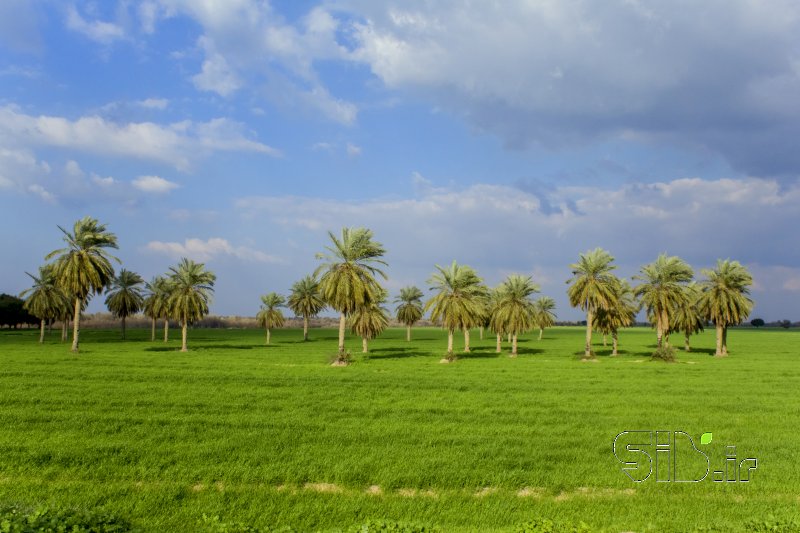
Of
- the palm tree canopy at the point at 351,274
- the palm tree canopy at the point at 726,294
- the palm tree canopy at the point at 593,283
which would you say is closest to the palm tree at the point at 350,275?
the palm tree canopy at the point at 351,274

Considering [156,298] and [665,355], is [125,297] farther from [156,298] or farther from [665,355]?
[665,355]

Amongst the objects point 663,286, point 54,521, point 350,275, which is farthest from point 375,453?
point 663,286

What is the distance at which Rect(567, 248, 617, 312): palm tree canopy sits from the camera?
5322 centimetres

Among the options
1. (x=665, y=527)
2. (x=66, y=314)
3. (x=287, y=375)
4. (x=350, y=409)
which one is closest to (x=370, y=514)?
(x=665, y=527)

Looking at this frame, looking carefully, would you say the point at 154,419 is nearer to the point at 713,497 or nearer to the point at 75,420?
the point at 75,420

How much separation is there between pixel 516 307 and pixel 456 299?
416 inches

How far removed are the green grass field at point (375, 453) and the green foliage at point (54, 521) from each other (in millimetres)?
1262

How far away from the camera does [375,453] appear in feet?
48.0

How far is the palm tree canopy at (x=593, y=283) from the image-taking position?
175 feet

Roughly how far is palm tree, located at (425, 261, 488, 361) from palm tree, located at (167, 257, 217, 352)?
92.2 ft

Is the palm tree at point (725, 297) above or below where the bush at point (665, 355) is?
above

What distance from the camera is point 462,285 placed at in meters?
50.0

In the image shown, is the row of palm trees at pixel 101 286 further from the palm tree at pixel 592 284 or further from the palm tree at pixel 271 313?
the palm tree at pixel 592 284

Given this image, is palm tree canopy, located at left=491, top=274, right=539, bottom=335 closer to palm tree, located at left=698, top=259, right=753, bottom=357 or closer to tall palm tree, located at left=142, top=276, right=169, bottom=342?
palm tree, located at left=698, top=259, right=753, bottom=357
